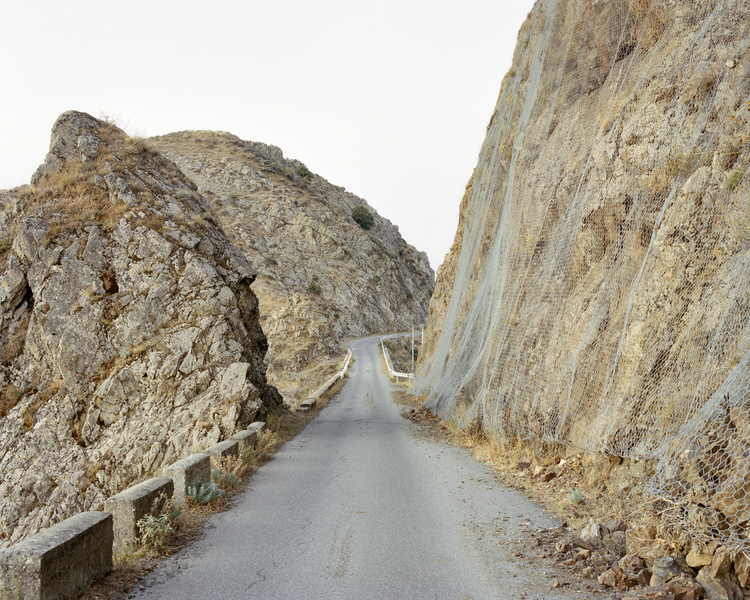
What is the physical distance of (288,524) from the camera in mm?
5504

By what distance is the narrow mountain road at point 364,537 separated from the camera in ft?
12.9

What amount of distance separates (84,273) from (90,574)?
33.5 ft

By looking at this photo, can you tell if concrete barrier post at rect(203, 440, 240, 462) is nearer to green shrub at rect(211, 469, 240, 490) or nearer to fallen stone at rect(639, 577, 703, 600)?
green shrub at rect(211, 469, 240, 490)

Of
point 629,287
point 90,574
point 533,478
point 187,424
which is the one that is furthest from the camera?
point 187,424

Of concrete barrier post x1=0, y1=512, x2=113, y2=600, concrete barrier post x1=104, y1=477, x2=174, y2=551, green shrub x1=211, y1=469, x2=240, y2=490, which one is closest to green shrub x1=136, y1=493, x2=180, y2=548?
concrete barrier post x1=104, y1=477, x2=174, y2=551

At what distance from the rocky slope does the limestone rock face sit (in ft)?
59.2

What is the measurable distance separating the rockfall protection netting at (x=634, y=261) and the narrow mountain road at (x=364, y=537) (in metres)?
1.39

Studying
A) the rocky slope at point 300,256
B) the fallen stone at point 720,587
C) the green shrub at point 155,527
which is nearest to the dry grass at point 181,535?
the green shrub at point 155,527

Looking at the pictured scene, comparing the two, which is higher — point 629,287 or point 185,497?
point 629,287

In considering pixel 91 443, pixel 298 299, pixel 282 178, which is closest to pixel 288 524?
pixel 91 443

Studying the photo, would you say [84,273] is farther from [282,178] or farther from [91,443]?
[282,178]

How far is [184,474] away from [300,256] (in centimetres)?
4956

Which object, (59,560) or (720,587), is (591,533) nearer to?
(720,587)

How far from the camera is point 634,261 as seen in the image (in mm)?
6629
